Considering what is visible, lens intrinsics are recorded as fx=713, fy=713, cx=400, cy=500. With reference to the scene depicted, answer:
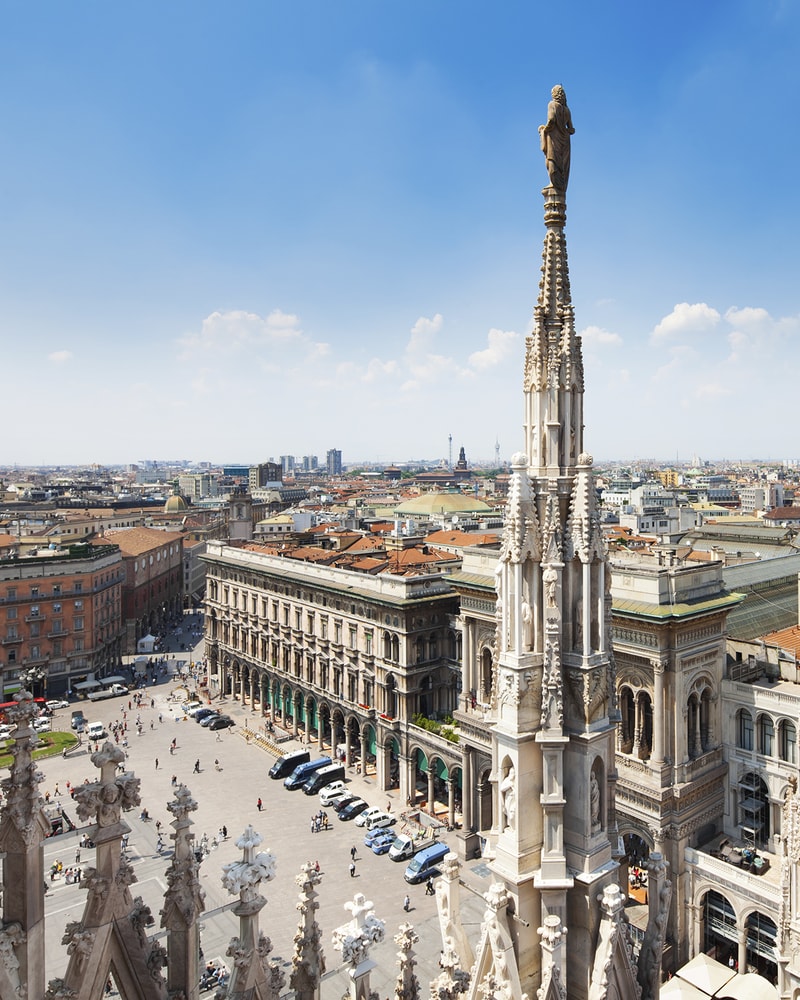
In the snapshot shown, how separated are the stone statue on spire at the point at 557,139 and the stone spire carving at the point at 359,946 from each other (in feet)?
39.0

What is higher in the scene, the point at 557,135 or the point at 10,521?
the point at 557,135

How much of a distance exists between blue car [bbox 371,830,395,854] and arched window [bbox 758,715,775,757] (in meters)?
25.0

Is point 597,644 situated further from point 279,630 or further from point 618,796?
point 279,630

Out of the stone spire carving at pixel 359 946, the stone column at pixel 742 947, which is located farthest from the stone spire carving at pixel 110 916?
the stone column at pixel 742 947

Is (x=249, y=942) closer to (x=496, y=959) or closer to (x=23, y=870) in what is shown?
(x=23, y=870)

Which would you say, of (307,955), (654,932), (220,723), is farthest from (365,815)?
(654,932)

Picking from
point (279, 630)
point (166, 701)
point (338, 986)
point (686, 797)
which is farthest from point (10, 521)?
point (686, 797)

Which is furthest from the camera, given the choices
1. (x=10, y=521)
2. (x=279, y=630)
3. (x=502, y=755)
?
(x=10, y=521)

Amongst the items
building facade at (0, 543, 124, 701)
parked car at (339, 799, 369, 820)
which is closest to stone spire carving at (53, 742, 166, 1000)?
parked car at (339, 799, 369, 820)

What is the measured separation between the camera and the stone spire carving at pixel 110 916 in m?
8.33

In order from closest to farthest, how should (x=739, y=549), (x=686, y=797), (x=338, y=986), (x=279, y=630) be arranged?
(x=338, y=986)
(x=686, y=797)
(x=739, y=549)
(x=279, y=630)

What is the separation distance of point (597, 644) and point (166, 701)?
263ft

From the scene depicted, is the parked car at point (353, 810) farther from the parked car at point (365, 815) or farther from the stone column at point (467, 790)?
the stone column at point (467, 790)

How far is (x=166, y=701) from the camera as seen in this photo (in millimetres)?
82125
